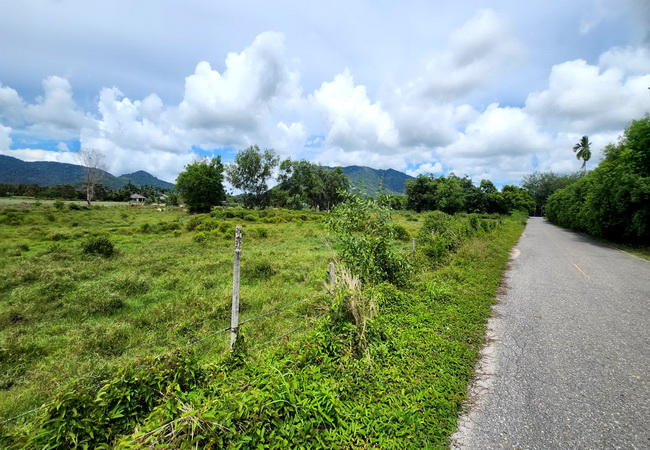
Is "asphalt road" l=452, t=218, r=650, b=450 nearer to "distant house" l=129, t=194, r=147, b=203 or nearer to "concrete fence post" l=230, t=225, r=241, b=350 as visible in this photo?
"concrete fence post" l=230, t=225, r=241, b=350

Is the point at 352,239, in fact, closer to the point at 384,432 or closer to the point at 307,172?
the point at 384,432

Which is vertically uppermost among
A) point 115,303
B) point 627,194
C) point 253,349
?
point 627,194

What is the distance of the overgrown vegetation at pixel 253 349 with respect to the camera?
2467mm

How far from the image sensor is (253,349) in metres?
4.55

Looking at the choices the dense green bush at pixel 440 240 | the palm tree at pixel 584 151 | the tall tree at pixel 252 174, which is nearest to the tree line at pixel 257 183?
the tall tree at pixel 252 174

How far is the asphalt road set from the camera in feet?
9.76

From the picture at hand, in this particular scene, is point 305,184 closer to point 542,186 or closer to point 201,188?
point 201,188

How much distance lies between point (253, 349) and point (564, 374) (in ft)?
15.4

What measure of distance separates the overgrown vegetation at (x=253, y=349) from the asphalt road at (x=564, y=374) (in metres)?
0.35

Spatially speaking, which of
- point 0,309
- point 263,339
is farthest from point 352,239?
point 0,309

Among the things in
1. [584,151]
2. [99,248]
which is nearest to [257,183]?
[99,248]

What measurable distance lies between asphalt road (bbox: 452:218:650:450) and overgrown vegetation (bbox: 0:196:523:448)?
346 mm

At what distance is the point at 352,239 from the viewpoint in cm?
700

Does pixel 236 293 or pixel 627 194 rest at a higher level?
pixel 627 194
